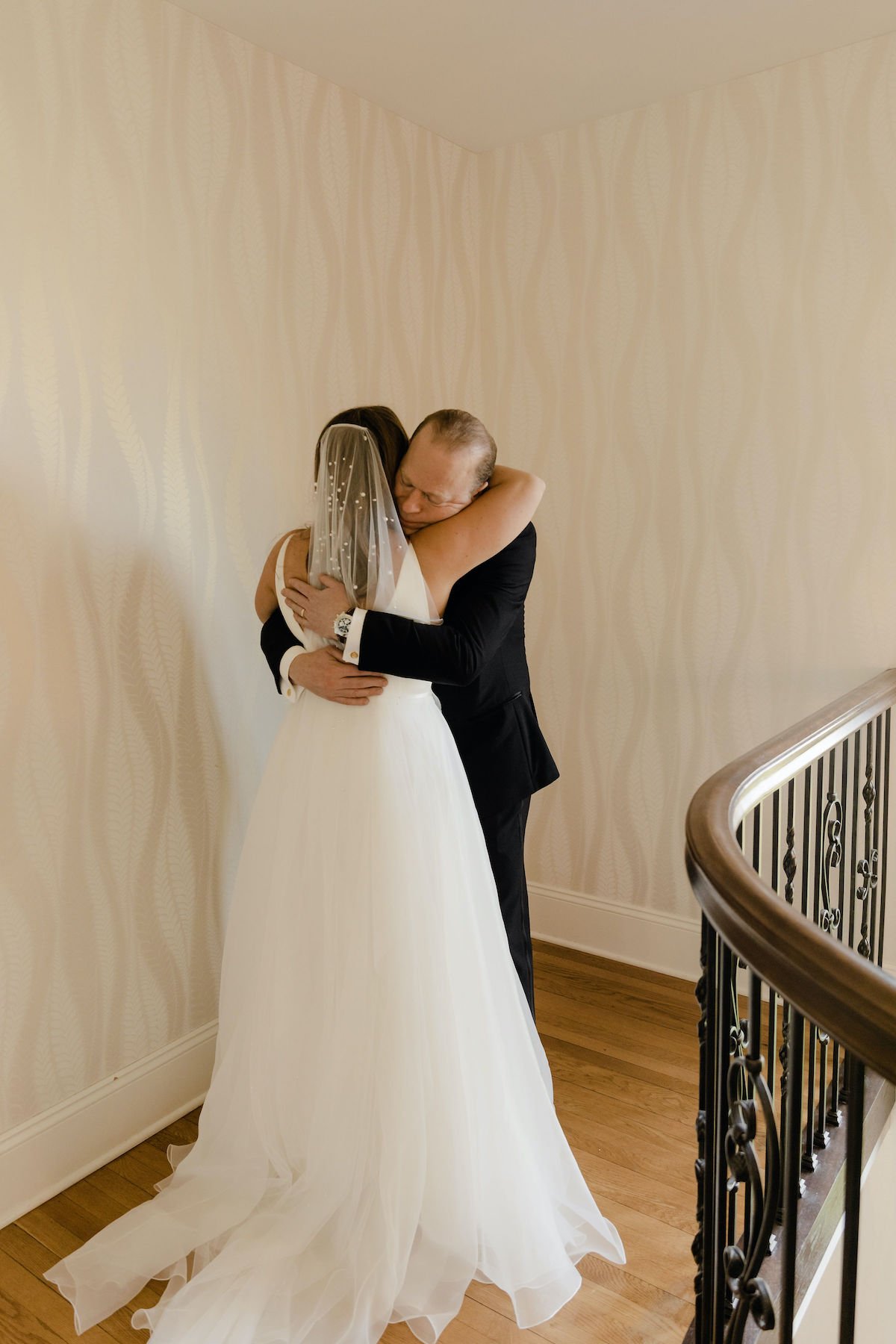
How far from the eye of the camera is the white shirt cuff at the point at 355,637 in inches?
78.3

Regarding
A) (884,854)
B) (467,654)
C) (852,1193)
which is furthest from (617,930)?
(852,1193)

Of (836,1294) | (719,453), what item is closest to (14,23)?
(719,453)

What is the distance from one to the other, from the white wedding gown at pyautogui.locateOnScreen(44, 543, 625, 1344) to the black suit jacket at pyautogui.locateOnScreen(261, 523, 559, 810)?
3.6 inches

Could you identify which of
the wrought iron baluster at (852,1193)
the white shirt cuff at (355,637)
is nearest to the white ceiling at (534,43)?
the white shirt cuff at (355,637)

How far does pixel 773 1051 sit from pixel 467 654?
93cm

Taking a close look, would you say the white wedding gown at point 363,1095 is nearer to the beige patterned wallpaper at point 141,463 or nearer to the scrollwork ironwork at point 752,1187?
the beige patterned wallpaper at point 141,463

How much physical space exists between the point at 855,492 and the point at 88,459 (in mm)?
2131

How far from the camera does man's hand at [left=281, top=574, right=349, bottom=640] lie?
204 cm

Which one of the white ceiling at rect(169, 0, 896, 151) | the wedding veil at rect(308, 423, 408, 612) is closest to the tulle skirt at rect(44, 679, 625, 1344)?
the wedding veil at rect(308, 423, 408, 612)

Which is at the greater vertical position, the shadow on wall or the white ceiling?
the white ceiling

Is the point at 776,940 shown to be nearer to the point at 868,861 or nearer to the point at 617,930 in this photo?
the point at 868,861

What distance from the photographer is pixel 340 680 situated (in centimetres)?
204

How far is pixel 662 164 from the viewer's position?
3182mm

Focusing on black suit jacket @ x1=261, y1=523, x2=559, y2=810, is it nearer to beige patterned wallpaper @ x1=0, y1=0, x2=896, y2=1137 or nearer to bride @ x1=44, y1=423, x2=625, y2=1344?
bride @ x1=44, y1=423, x2=625, y2=1344
